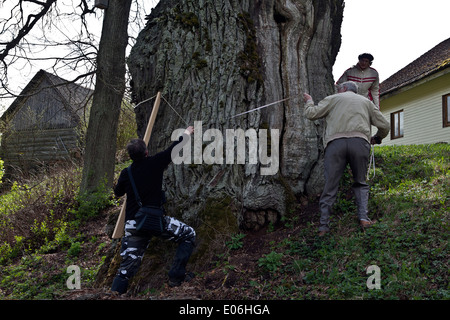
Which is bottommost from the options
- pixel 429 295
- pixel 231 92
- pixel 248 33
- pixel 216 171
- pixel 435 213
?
pixel 429 295

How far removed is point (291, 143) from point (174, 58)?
2170 mm

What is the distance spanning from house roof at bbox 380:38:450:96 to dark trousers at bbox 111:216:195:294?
15.0 m

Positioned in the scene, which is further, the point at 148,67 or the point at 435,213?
the point at 148,67

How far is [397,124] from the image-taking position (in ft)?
68.8

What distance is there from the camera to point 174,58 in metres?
5.70

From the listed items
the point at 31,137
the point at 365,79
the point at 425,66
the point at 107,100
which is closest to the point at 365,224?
the point at 365,79

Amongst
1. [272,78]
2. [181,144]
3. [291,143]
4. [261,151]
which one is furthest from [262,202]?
[272,78]

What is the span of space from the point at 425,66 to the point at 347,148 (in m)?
16.1

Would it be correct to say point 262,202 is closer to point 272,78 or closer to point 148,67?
point 272,78

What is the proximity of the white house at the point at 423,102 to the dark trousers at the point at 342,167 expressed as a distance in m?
13.0

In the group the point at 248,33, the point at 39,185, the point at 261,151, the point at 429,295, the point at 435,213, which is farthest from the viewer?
the point at 39,185

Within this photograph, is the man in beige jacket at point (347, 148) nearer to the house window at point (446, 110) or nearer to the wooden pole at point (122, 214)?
the wooden pole at point (122, 214)

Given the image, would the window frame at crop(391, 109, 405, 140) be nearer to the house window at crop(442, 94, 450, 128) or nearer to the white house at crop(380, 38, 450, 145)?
the white house at crop(380, 38, 450, 145)

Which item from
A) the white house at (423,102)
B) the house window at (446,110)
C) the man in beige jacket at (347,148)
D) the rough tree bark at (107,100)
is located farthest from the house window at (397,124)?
the man in beige jacket at (347,148)
